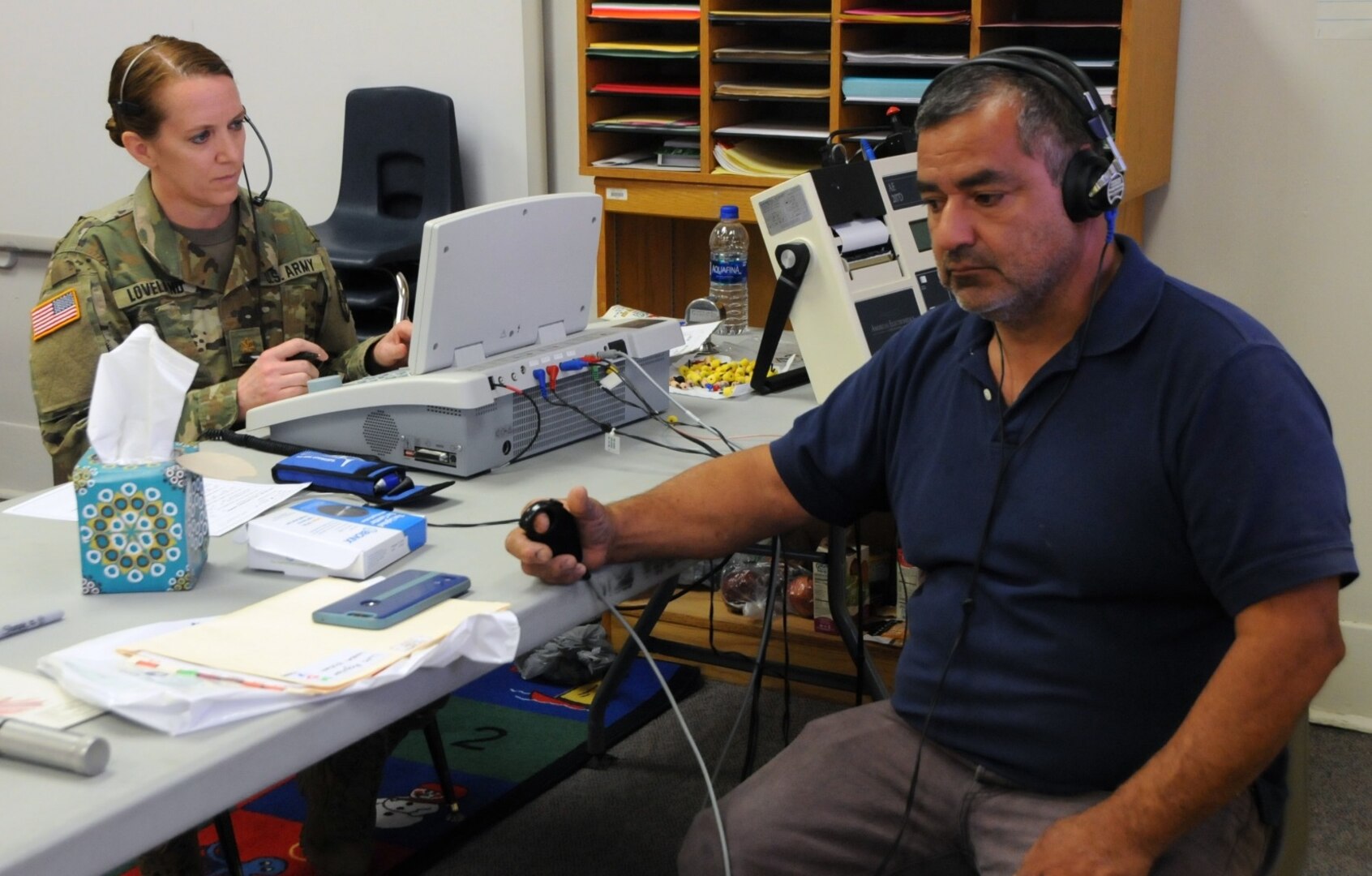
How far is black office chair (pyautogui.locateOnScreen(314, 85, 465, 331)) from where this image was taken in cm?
328

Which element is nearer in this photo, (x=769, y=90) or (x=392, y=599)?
(x=392, y=599)

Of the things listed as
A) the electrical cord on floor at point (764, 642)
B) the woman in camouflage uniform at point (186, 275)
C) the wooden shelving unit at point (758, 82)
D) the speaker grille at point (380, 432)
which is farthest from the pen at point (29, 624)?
the wooden shelving unit at point (758, 82)

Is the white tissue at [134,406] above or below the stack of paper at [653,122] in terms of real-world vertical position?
below

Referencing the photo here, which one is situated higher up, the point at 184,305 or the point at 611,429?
the point at 184,305

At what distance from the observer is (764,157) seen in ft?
9.32

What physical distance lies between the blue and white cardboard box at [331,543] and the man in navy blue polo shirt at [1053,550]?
0.44ft

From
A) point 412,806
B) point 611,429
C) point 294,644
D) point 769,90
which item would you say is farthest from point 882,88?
point 294,644

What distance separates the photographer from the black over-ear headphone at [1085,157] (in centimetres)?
133

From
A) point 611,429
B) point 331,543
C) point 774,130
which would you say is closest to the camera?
point 331,543

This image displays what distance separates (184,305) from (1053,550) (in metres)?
1.50

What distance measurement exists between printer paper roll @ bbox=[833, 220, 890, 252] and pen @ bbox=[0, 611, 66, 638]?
47.4 inches

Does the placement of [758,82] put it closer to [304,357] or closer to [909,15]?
[909,15]

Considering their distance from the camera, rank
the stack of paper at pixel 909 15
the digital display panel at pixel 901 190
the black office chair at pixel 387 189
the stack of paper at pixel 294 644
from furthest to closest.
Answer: the black office chair at pixel 387 189 → the stack of paper at pixel 909 15 → the digital display panel at pixel 901 190 → the stack of paper at pixel 294 644

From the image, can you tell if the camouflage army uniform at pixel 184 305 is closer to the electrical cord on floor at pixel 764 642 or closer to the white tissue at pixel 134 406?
the white tissue at pixel 134 406
